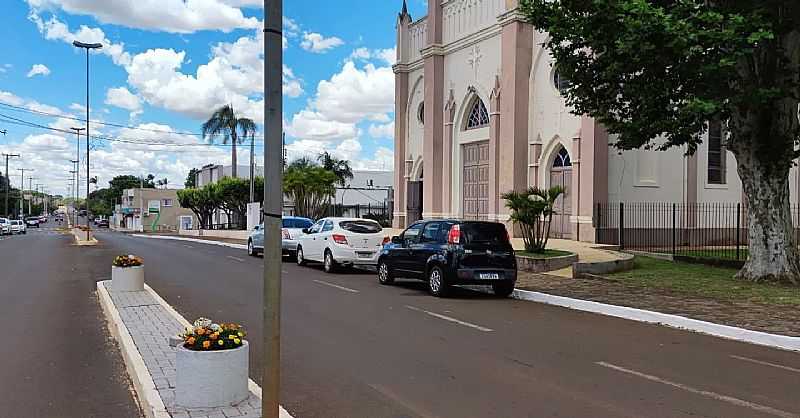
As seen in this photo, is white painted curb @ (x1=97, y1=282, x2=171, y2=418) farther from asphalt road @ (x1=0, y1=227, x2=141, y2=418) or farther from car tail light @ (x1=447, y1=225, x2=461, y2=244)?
car tail light @ (x1=447, y1=225, x2=461, y2=244)

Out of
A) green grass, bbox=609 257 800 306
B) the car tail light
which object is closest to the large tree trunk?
green grass, bbox=609 257 800 306

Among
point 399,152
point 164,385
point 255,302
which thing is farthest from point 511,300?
point 399,152

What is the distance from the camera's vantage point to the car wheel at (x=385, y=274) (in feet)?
55.0

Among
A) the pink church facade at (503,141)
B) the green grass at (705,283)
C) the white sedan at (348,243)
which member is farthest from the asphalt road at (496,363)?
the pink church facade at (503,141)

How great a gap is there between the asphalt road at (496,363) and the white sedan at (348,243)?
583 cm

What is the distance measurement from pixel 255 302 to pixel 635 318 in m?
6.90

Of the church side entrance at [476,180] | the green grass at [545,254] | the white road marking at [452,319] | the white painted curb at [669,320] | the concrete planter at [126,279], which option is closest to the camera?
the white painted curb at [669,320]

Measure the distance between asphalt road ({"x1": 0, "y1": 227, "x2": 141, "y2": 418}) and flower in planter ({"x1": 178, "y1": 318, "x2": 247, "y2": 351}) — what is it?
873 millimetres

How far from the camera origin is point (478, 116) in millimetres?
33062

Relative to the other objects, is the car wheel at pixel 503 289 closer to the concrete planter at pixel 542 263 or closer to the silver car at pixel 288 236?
the concrete planter at pixel 542 263

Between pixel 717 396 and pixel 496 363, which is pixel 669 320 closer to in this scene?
pixel 496 363

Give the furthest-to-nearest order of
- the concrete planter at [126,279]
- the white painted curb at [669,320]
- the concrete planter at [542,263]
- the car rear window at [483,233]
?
the concrete planter at [542,263]
the car rear window at [483,233]
the concrete planter at [126,279]
the white painted curb at [669,320]

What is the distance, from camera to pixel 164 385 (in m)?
6.44

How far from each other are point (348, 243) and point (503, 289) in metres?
6.17
